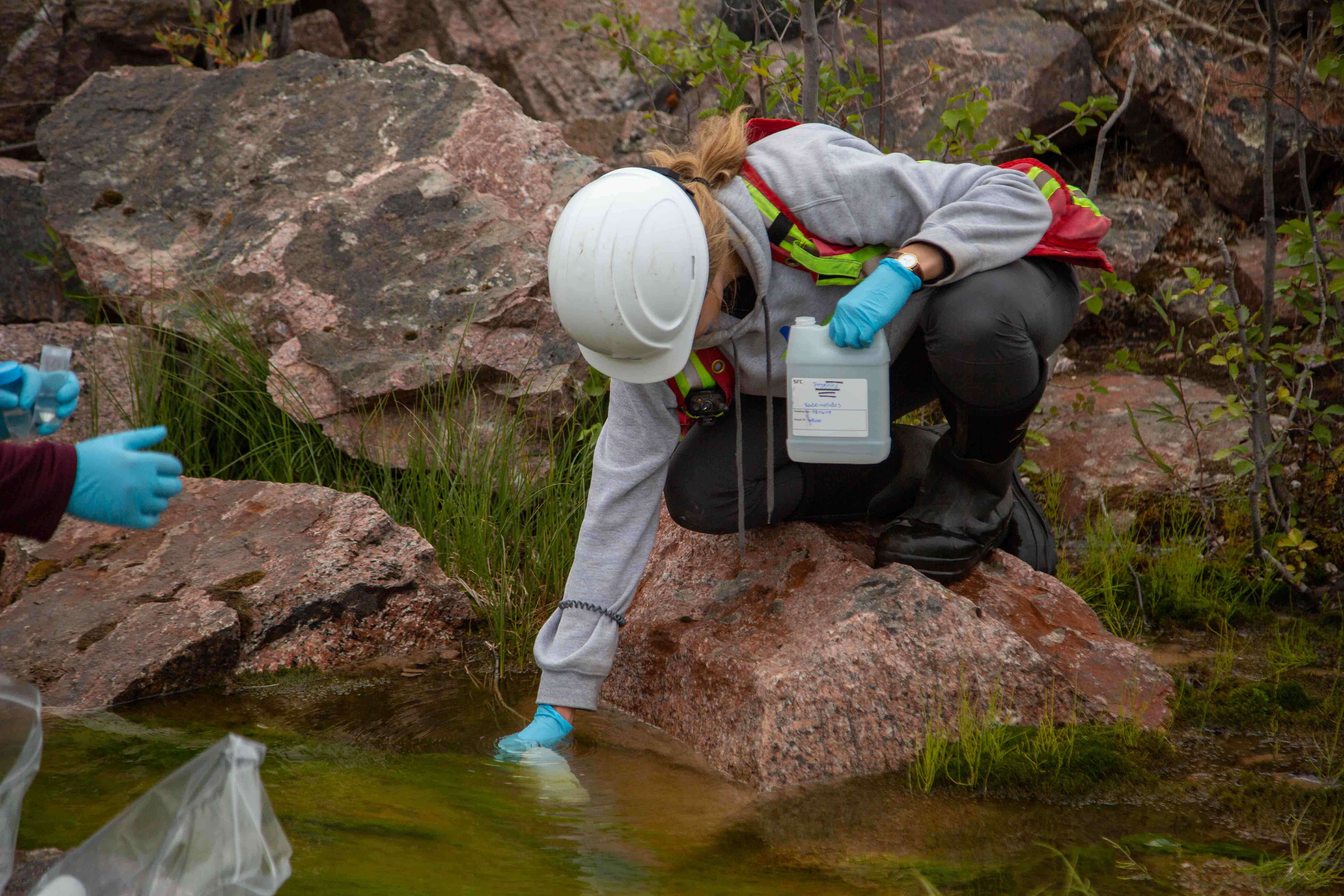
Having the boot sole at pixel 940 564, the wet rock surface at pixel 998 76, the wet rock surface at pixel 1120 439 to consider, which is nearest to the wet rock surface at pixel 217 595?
the boot sole at pixel 940 564

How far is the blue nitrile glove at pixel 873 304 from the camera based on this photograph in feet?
7.97

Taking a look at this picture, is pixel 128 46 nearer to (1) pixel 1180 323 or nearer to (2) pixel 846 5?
(2) pixel 846 5

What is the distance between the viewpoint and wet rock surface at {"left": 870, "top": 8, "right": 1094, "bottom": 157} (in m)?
5.36

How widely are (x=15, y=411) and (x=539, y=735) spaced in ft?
4.40

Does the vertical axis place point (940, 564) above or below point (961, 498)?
below

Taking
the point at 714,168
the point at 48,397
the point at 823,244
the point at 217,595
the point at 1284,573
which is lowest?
the point at 1284,573

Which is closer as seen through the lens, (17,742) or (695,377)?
(17,742)

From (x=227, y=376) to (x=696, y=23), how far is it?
3274 mm

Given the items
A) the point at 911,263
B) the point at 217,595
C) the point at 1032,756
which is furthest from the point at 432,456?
the point at 1032,756

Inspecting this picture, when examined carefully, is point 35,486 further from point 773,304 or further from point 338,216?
point 338,216

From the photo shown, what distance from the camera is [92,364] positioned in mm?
3984

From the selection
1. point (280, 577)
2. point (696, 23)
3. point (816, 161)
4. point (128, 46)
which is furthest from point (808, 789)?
point (128, 46)

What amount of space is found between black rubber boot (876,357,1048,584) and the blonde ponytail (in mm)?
744

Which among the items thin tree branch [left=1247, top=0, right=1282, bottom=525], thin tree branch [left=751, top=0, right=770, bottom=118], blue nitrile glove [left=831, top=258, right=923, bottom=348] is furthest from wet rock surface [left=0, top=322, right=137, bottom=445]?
thin tree branch [left=1247, top=0, right=1282, bottom=525]
